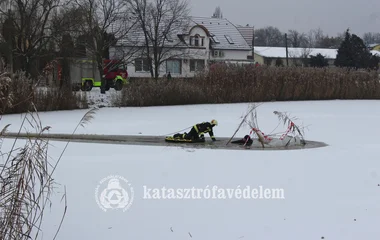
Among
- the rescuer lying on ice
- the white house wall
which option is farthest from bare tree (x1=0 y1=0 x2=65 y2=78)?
the white house wall

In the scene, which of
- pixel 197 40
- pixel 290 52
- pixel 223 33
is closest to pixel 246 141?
pixel 197 40

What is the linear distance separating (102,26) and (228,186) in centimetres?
2659

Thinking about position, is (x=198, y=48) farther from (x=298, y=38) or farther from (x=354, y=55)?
(x=298, y=38)

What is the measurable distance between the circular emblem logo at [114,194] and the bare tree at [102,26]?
20.5 m

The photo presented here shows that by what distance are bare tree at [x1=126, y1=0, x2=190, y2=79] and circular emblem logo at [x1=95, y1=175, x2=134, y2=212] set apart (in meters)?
27.8

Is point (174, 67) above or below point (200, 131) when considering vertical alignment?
above

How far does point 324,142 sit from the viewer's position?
9391mm

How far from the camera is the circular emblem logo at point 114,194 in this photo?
483 cm

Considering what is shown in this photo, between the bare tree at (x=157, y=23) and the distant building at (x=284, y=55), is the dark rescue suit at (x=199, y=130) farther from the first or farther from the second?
the distant building at (x=284, y=55)

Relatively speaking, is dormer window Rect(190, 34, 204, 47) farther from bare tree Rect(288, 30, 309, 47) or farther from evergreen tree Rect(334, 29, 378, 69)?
bare tree Rect(288, 30, 309, 47)

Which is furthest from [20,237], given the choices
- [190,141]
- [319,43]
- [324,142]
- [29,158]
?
[319,43]

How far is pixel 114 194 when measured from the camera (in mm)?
5191

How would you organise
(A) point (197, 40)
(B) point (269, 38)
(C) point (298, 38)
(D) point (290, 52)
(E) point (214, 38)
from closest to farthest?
(A) point (197, 40) → (E) point (214, 38) → (D) point (290, 52) → (C) point (298, 38) → (B) point (269, 38)

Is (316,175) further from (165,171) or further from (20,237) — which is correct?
(20,237)
